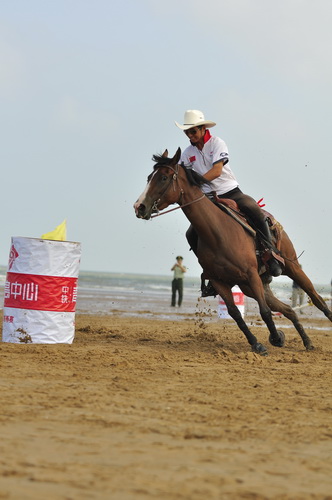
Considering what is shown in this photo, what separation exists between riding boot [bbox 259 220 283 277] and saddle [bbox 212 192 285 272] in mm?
15

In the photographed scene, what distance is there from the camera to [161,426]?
4672 millimetres

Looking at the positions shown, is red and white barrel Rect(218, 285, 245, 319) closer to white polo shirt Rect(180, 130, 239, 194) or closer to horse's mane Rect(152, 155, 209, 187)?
white polo shirt Rect(180, 130, 239, 194)

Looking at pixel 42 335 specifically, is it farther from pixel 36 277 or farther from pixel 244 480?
pixel 244 480

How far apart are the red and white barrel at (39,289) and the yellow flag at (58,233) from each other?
351 millimetres

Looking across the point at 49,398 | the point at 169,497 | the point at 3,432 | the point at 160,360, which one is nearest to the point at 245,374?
the point at 160,360

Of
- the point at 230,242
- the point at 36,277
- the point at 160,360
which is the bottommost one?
the point at 160,360

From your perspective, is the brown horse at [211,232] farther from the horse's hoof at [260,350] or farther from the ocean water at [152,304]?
the ocean water at [152,304]

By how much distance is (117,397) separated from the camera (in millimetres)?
5652

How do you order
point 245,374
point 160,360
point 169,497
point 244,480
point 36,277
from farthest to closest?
point 36,277 → point 160,360 → point 245,374 → point 244,480 → point 169,497

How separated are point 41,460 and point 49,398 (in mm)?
1831

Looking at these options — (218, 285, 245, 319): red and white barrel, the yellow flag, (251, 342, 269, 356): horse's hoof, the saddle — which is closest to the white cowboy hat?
the saddle

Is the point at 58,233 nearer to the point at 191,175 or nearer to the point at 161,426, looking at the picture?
the point at 191,175

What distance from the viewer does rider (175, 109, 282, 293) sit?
31.5 feet

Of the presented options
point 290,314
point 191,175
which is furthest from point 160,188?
point 290,314
